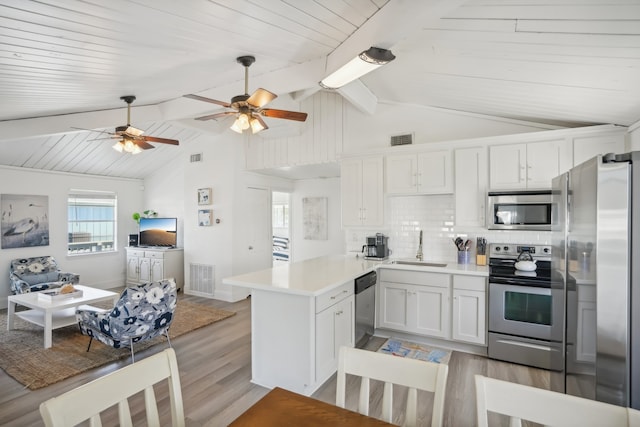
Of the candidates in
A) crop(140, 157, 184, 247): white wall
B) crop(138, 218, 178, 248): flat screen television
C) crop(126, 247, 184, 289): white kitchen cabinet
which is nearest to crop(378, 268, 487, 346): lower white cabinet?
crop(126, 247, 184, 289): white kitchen cabinet

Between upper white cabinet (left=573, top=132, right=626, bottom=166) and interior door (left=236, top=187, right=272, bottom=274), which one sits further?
interior door (left=236, top=187, right=272, bottom=274)

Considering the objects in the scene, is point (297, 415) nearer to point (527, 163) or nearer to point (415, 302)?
point (415, 302)

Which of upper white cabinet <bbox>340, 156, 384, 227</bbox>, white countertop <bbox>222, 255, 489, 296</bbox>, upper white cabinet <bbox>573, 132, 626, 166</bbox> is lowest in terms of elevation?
white countertop <bbox>222, 255, 489, 296</bbox>

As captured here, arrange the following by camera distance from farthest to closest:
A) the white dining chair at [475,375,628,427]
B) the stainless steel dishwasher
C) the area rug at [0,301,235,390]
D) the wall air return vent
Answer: the wall air return vent → the stainless steel dishwasher → the area rug at [0,301,235,390] → the white dining chair at [475,375,628,427]

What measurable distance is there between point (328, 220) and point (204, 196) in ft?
8.19

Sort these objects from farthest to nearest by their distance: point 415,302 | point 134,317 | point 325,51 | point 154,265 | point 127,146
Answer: point 154,265, point 127,146, point 415,302, point 134,317, point 325,51

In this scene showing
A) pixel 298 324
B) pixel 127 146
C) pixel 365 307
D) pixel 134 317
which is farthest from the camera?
pixel 127 146

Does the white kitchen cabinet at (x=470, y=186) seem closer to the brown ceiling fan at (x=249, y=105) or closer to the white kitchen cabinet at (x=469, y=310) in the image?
the white kitchen cabinet at (x=469, y=310)

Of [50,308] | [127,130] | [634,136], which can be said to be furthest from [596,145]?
[50,308]

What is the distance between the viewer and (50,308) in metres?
3.79

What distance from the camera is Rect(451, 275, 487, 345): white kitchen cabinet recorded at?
3.53 metres

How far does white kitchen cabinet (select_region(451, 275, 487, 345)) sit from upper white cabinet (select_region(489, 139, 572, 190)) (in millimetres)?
1146

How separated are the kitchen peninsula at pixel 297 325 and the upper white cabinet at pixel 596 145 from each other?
269 cm

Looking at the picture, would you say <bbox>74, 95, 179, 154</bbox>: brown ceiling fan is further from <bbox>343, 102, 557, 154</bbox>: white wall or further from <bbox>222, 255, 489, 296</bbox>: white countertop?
<bbox>343, 102, 557, 154</bbox>: white wall
